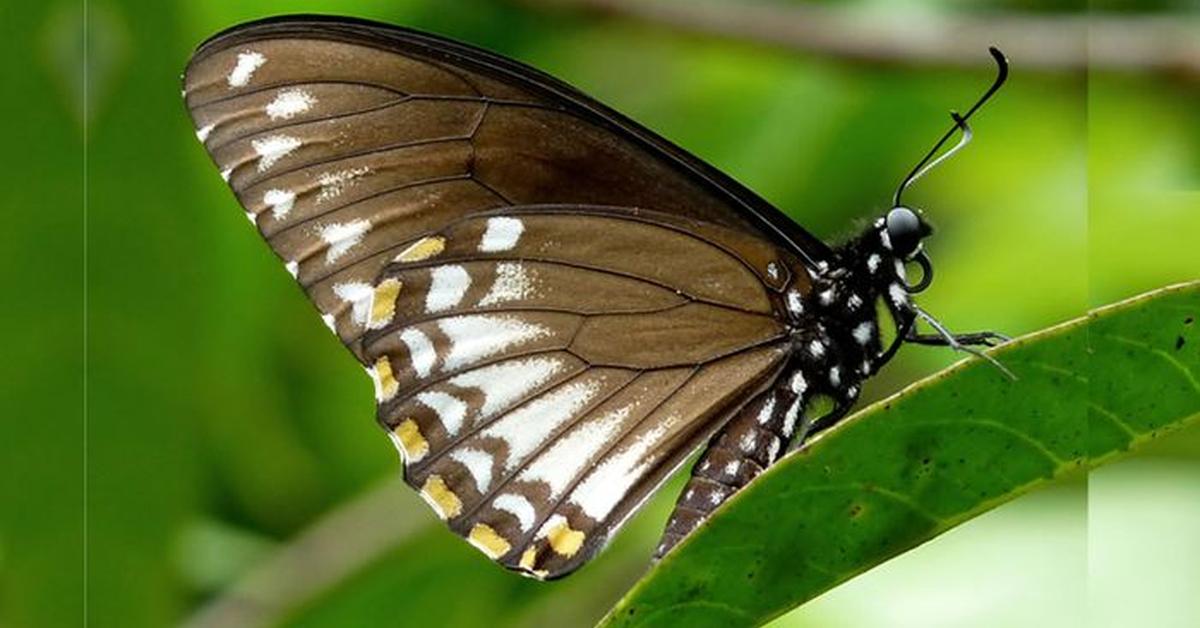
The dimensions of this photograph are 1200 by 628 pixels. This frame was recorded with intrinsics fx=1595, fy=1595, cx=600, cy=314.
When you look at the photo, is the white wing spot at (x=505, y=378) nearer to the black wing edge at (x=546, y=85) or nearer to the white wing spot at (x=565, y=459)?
the white wing spot at (x=565, y=459)

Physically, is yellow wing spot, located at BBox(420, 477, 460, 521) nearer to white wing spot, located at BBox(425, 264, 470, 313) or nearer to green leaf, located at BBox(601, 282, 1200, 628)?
white wing spot, located at BBox(425, 264, 470, 313)

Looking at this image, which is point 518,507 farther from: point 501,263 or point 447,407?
point 501,263

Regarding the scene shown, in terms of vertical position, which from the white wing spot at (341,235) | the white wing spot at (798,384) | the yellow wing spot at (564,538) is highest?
the white wing spot at (341,235)

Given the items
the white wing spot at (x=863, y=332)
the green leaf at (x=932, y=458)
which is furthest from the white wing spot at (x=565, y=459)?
the green leaf at (x=932, y=458)

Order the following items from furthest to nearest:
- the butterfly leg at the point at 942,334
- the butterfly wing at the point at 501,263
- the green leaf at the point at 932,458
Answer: the butterfly wing at the point at 501,263 → the butterfly leg at the point at 942,334 → the green leaf at the point at 932,458

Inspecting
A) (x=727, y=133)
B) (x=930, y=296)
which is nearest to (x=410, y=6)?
(x=727, y=133)

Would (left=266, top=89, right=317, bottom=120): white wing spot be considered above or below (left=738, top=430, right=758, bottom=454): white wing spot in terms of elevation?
above

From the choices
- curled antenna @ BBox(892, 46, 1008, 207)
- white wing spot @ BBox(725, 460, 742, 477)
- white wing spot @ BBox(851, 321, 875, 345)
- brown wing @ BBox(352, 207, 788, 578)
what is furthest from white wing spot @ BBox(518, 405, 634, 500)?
curled antenna @ BBox(892, 46, 1008, 207)

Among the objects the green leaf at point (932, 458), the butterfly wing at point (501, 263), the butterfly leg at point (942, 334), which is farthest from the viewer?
the butterfly wing at point (501, 263)
